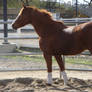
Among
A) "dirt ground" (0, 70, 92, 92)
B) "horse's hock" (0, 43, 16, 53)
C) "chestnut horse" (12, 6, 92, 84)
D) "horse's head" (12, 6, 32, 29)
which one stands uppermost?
"horse's head" (12, 6, 32, 29)

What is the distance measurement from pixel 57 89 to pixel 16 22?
5.49 feet

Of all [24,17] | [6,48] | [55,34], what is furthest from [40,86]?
[6,48]

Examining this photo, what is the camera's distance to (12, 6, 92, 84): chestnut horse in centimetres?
462

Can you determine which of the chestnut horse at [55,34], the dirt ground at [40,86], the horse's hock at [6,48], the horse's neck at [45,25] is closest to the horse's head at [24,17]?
the chestnut horse at [55,34]

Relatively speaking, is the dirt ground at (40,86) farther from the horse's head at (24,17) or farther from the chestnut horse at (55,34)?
the horse's head at (24,17)

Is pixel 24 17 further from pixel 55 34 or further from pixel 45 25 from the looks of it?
pixel 55 34

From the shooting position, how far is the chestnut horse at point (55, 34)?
15.2 ft

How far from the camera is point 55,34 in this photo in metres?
4.95

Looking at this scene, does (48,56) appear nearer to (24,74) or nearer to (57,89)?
(57,89)

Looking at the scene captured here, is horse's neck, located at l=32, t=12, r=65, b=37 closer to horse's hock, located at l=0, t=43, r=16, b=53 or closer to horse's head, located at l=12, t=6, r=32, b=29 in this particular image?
horse's head, located at l=12, t=6, r=32, b=29

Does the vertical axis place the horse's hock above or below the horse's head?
below

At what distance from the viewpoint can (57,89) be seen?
4.85 metres

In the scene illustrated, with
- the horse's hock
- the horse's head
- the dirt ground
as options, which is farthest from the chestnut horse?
the horse's hock

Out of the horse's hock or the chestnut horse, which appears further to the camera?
the horse's hock
